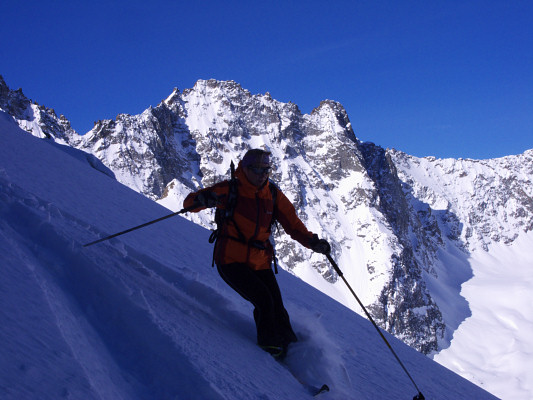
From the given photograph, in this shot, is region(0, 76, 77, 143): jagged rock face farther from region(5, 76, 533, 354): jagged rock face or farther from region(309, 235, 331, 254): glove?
region(309, 235, 331, 254): glove

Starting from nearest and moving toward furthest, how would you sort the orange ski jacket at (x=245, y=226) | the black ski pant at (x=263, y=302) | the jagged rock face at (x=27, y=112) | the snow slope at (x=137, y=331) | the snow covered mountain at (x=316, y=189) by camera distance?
the snow slope at (x=137, y=331) → the black ski pant at (x=263, y=302) → the orange ski jacket at (x=245, y=226) → the jagged rock face at (x=27, y=112) → the snow covered mountain at (x=316, y=189)

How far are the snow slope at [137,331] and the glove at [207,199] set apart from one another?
0.92 metres

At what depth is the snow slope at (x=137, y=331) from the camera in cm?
228

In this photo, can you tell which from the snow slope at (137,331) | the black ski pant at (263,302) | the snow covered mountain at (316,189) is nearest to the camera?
the snow slope at (137,331)

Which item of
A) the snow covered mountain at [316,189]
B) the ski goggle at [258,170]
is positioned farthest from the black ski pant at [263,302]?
the snow covered mountain at [316,189]

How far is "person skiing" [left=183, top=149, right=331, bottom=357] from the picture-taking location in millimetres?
3893

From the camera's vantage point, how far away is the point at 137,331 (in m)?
2.86

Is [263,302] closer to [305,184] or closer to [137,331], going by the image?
[137,331]

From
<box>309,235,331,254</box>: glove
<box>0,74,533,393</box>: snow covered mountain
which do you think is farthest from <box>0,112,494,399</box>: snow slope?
<box>0,74,533,393</box>: snow covered mountain

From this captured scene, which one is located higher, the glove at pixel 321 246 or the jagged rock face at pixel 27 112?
the jagged rock face at pixel 27 112

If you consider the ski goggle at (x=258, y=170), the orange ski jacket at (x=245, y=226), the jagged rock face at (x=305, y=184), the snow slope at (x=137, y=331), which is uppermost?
the jagged rock face at (x=305, y=184)

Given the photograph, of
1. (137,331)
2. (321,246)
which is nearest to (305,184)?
(321,246)

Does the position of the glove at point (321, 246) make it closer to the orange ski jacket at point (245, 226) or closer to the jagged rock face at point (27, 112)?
the orange ski jacket at point (245, 226)

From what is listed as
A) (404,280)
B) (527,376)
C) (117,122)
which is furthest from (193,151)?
(527,376)
